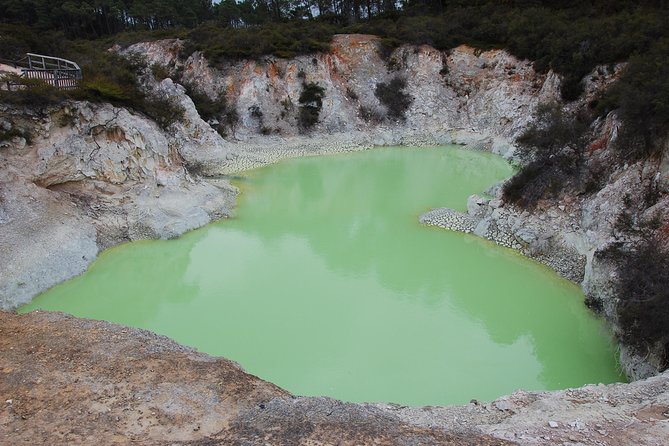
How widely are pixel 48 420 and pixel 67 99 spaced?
12341 mm

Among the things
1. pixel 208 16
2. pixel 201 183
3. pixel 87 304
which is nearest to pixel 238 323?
pixel 87 304

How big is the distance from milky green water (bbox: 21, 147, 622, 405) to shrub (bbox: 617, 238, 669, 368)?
4.07 ft

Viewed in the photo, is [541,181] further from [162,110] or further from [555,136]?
[162,110]

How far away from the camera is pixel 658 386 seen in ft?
22.2

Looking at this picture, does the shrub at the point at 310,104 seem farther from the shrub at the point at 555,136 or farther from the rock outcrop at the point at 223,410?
the rock outcrop at the point at 223,410

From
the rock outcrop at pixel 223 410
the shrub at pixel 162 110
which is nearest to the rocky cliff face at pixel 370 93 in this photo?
the shrub at pixel 162 110

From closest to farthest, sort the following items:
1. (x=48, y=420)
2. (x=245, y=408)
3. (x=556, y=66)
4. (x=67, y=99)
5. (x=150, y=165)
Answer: (x=48, y=420) < (x=245, y=408) < (x=67, y=99) < (x=150, y=165) < (x=556, y=66)

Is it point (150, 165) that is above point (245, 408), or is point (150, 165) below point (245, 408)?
above

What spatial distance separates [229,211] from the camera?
718 inches

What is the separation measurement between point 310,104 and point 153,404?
2628 centimetres

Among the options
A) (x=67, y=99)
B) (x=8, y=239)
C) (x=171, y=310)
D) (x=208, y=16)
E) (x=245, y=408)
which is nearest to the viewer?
(x=245, y=408)

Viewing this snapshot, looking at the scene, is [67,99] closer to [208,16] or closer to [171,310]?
[171,310]

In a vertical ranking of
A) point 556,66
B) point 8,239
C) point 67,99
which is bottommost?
point 8,239

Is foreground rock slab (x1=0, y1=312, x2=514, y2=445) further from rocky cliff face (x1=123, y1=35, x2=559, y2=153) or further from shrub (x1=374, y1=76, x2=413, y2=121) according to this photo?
shrub (x1=374, y1=76, x2=413, y2=121)
